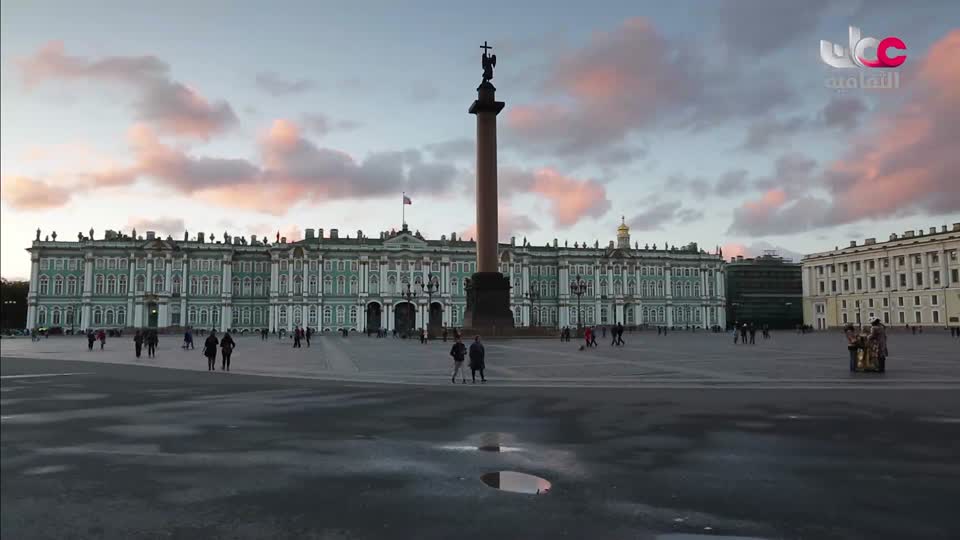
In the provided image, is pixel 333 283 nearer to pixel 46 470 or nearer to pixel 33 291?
pixel 33 291

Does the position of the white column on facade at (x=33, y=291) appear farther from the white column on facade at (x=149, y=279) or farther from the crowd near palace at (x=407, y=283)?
the white column on facade at (x=149, y=279)

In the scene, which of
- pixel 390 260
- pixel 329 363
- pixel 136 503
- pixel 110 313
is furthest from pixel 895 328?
pixel 110 313

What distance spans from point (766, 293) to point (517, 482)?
13742 cm

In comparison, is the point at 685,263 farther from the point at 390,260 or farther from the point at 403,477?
the point at 403,477

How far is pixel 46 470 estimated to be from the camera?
24.3 feet

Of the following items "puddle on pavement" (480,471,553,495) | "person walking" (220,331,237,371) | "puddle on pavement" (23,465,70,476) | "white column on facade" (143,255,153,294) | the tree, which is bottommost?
"puddle on pavement" (480,471,553,495)

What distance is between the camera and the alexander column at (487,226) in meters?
46.4

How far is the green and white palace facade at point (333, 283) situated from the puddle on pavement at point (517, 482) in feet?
271

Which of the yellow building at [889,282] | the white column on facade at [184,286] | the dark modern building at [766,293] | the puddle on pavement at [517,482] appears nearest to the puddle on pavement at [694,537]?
the puddle on pavement at [517,482]

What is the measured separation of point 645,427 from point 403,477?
4857mm

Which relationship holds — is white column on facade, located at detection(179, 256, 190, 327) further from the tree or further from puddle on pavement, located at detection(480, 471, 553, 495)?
puddle on pavement, located at detection(480, 471, 553, 495)

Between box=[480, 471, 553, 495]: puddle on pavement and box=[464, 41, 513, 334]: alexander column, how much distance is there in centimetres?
3828

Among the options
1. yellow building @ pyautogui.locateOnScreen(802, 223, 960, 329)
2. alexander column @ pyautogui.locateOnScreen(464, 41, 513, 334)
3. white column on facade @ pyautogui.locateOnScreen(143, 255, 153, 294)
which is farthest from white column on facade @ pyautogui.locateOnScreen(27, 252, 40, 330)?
yellow building @ pyautogui.locateOnScreen(802, 223, 960, 329)

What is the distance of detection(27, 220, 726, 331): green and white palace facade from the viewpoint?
3922 inches
